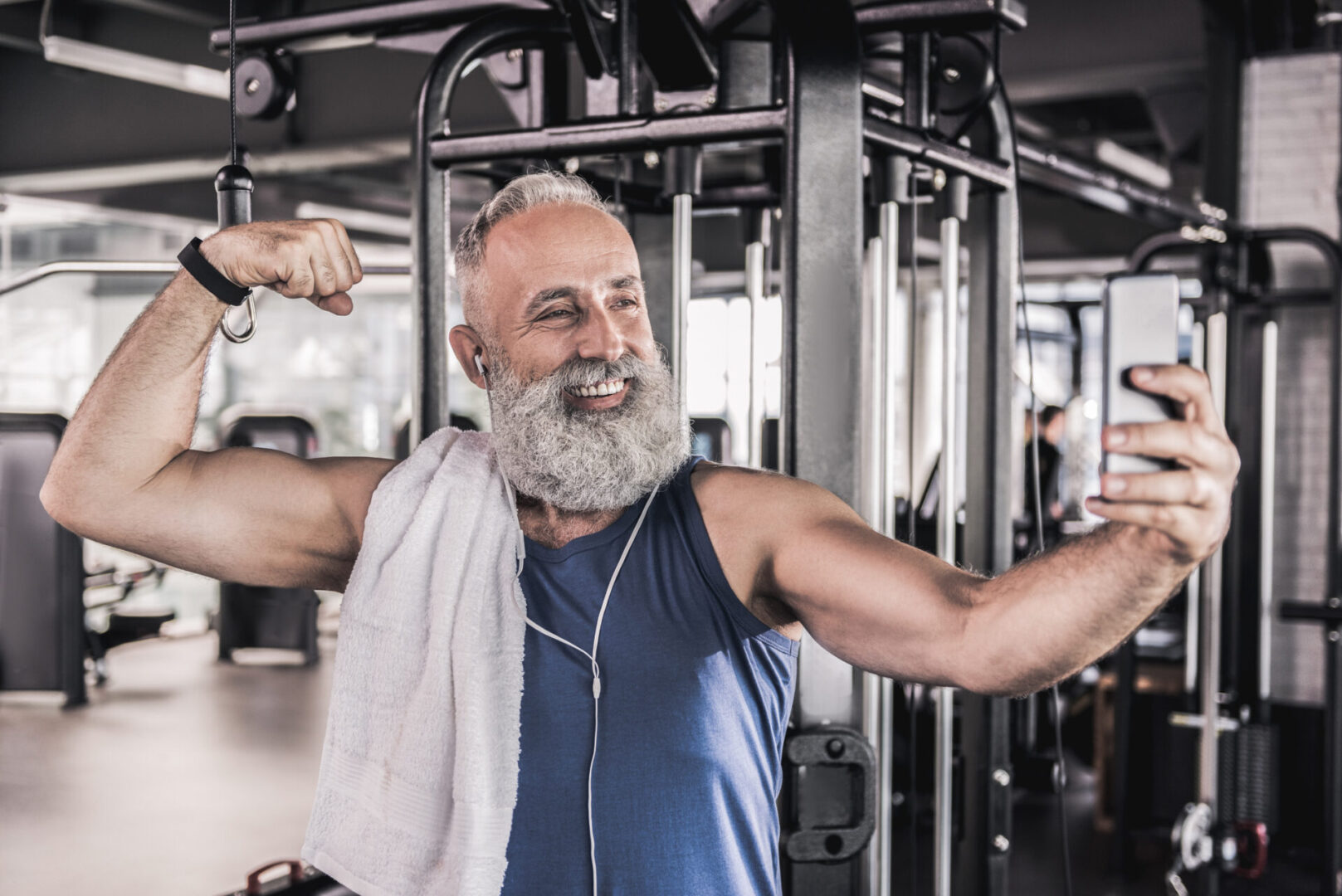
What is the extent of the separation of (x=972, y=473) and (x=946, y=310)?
0.31m

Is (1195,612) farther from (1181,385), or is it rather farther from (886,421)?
(1181,385)

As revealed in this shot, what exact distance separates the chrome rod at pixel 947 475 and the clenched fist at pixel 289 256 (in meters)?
0.88

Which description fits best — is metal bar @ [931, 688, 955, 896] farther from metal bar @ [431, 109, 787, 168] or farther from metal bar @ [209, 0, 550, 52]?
metal bar @ [209, 0, 550, 52]

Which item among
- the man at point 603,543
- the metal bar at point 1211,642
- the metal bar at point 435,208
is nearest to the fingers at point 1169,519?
the man at point 603,543

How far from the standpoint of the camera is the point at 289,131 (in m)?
6.01


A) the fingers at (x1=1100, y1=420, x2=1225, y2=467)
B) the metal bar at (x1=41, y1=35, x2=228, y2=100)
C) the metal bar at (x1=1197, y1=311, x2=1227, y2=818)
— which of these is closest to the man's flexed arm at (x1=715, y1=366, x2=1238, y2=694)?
the fingers at (x1=1100, y1=420, x2=1225, y2=467)

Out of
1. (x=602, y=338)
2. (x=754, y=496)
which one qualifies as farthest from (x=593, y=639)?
(x=602, y=338)

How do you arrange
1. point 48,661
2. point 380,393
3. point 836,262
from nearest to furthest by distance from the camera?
point 836,262
point 48,661
point 380,393

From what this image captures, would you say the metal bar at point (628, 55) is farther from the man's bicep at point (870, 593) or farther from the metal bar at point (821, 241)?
the man's bicep at point (870, 593)

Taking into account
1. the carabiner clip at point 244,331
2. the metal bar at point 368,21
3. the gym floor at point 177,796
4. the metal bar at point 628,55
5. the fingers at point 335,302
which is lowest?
the gym floor at point 177,796

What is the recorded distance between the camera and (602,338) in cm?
151

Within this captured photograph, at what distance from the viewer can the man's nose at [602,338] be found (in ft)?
4.94

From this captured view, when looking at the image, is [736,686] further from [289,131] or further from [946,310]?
[289,131]

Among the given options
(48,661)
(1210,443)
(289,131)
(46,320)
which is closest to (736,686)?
(1210,443)
